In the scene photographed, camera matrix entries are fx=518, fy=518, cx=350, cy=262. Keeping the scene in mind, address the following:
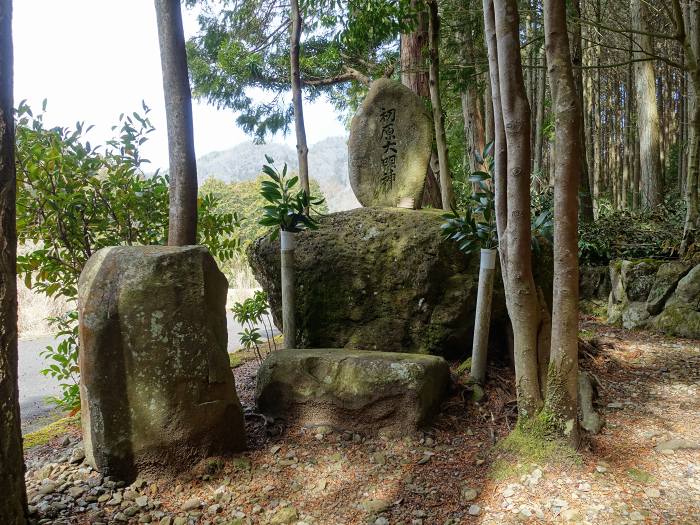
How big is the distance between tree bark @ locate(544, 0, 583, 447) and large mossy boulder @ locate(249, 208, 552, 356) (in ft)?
4.35

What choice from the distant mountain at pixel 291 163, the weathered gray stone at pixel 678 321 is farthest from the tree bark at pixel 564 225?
the distant mountain at pixel 291 163

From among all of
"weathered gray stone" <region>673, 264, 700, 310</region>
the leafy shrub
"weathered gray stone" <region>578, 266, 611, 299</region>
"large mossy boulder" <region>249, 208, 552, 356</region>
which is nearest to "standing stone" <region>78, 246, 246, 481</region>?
"large mossy boulder" <region>249, 208, 552, 356</region>

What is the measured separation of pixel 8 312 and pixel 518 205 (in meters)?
2.35

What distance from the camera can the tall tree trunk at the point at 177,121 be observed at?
122 inches

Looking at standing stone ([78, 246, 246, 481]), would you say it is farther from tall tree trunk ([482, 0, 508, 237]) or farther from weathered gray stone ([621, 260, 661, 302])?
weathered gray stone ([621, 260, 661, 302])

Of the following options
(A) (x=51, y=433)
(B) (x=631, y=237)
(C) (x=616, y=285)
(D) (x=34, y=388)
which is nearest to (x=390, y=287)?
(A) (x=51, y=433)

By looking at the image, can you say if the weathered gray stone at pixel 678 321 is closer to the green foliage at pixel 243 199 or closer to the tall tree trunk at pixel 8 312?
the tall tree trunk at pixel 8 312

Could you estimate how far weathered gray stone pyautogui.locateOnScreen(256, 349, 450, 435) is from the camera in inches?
124

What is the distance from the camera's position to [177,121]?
3127mm

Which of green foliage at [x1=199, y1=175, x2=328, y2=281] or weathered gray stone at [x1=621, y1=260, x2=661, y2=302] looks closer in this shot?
weathered gray stone at [x1=621, y1=260, x2=661, y2=302]

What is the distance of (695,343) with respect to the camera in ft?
15.0

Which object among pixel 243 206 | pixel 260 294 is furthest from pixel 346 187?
pixel 260 294

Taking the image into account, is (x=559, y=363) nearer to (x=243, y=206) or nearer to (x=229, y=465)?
(x=229, y=465)

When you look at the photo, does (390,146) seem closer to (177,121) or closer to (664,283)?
(177,121)
